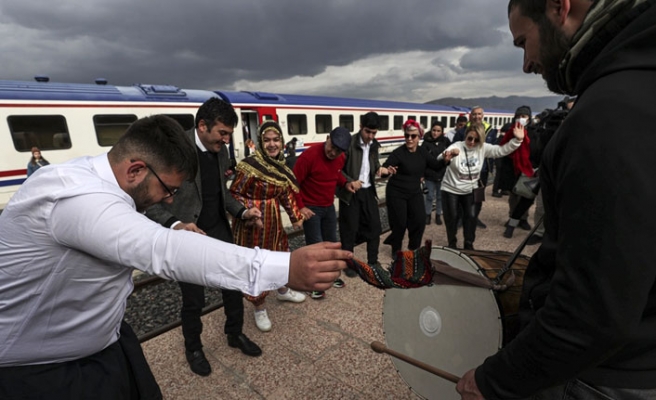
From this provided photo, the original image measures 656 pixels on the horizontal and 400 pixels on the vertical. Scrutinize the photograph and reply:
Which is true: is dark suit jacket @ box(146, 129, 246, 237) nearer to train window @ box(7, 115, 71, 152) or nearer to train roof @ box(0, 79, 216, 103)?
train window @ box(7, 115, 71, 152)

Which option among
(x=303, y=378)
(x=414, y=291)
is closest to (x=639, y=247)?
(x=414, y=291)

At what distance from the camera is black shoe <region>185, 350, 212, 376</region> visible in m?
2.64

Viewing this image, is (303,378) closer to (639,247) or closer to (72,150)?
(639,247)

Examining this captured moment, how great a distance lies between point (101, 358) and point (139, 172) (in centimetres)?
87

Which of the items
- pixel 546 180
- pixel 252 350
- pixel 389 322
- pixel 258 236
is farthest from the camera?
pixel 258 236

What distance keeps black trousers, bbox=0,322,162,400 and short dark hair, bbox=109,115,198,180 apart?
2.90ft

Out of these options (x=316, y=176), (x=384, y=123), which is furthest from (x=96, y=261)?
(x=384, y=123)

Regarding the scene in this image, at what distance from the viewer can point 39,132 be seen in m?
7.81

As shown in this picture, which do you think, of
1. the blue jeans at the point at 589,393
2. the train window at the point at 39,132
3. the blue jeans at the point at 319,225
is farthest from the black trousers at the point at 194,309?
the train window at the point at 39,132

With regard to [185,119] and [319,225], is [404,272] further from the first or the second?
[185,119]

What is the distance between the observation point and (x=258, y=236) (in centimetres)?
322

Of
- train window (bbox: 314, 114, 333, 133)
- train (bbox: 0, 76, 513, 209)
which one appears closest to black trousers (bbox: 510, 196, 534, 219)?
train (bbox: 0, 76, 513, 209)

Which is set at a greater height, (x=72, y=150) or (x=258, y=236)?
(x=72, y=150)

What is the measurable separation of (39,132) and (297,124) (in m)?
8.29
